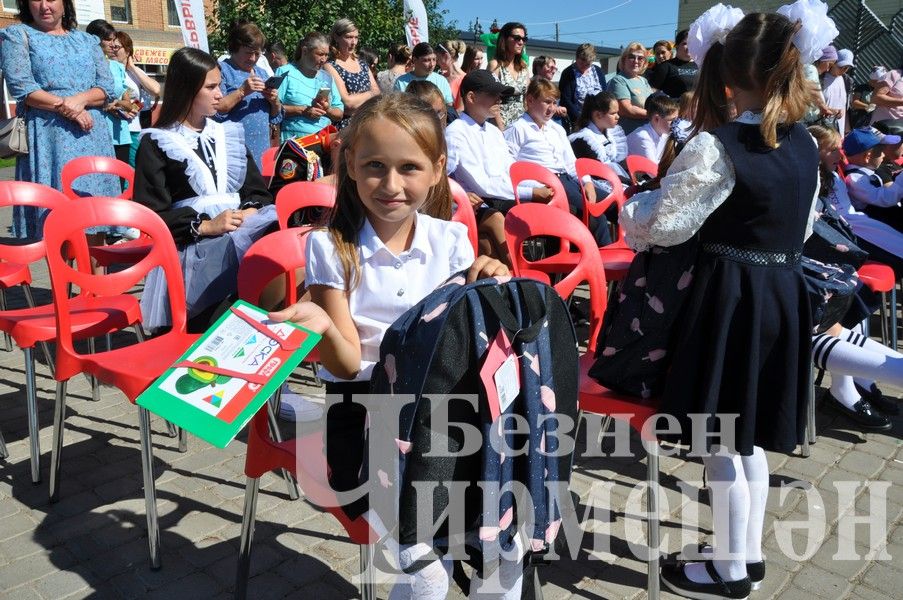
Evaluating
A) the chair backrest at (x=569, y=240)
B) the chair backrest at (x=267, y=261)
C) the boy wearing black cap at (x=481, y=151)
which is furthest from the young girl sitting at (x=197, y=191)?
the boy wearing black cap at (x=481, y=151)

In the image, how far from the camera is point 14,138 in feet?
14.2

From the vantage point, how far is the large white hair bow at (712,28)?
2.26 m

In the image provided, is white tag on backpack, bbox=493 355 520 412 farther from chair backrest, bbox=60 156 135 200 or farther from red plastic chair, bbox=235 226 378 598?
chair backrest, bbox=60 156 135 200

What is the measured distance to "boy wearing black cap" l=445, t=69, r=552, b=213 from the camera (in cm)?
503

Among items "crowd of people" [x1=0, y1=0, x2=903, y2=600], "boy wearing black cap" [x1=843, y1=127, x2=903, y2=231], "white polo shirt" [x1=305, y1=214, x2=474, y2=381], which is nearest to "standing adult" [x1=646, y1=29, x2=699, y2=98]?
"boy wearing black cap" [x1=843, y1=127, x2=903, y2=231]

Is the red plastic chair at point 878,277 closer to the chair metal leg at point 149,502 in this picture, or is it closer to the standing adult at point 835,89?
the chair metal leg at point 149,502

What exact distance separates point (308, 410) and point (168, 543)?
84cm

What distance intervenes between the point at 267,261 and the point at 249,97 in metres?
3.31

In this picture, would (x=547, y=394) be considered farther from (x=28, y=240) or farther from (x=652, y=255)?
(x=28, y=240)

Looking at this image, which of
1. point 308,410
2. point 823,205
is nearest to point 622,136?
point 823,205

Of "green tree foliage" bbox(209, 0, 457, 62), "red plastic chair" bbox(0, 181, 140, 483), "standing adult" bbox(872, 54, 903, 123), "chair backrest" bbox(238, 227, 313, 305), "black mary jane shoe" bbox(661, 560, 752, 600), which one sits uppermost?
"green tree foliage" bbox(209, 0, 457, 62)

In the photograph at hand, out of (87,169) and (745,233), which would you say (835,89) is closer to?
(745,233)

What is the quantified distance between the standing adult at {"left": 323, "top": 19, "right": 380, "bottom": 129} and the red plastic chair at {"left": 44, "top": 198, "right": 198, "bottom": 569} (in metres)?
3.72

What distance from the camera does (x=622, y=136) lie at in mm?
6656
